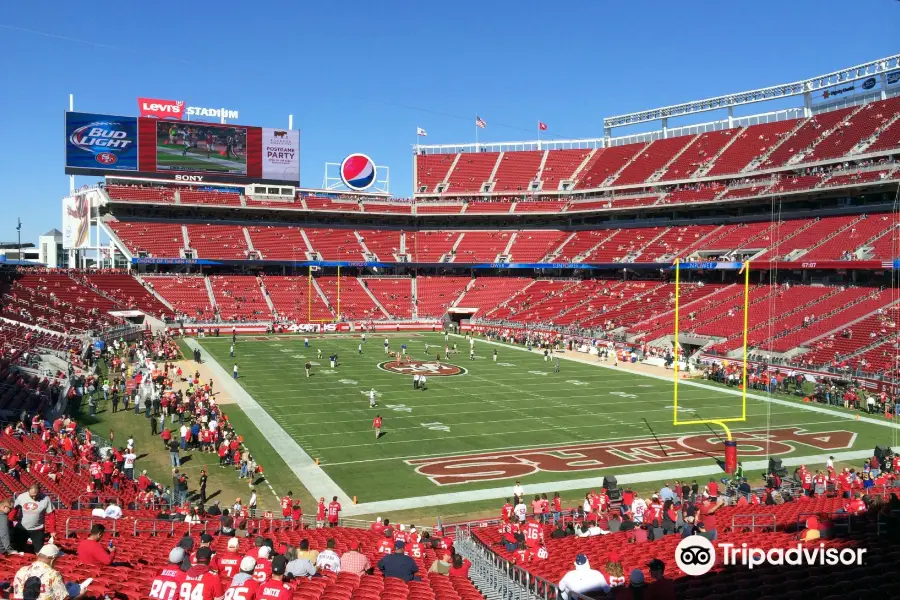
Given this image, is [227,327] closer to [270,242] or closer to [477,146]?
[270,242]

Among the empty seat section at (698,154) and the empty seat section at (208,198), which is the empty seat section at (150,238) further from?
the empty seat section at (698,154)

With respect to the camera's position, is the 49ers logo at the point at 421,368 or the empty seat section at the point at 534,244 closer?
the 49ers logo at the point at 421,368

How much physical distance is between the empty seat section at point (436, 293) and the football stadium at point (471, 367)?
333 mm

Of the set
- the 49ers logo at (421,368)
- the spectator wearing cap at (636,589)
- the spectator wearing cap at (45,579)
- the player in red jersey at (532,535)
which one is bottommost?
the player in red jersey at (532,535)

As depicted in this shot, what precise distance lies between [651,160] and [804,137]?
14.9 meters

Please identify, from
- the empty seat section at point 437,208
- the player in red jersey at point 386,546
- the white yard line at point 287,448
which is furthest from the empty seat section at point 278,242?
the player in red jersey at point 386,546

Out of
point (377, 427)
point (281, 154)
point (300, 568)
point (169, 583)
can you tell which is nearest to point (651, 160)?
point (281, 154)

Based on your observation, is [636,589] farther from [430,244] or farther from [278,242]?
[430,244]

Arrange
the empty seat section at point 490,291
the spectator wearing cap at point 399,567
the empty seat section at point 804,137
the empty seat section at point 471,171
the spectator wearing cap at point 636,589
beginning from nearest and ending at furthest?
the spectator wearing cap at point 636,589 → the spectator wearing cap at point 399,567 → the empty seat section at point 804,137 → the empty seat section at point 490,291 → the empty seat section at point 471,171

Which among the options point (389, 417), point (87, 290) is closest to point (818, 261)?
point (389, 417)

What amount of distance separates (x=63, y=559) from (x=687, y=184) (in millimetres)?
61683

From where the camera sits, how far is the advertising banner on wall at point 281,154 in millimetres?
69250

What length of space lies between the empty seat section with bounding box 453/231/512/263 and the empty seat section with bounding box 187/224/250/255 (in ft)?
66.3

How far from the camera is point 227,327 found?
55500 mm
